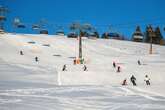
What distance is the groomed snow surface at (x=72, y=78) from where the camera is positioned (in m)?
23.4

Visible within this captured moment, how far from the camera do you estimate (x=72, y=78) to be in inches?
1625

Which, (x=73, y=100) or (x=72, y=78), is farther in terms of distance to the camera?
(x=72, y=78)

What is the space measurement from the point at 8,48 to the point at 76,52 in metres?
12.9

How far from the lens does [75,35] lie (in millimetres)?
90125

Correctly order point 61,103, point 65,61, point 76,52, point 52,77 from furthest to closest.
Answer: point 76,52 < point 65,61 < point 52,77 < point 61,103

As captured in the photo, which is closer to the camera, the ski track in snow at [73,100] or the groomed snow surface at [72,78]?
the ski track in snow at [73,100]

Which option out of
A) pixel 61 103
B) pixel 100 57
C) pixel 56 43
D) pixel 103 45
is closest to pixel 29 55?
pixel 100 57

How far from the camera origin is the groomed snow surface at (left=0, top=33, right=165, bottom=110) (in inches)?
920

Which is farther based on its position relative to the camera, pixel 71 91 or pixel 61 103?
pixel 71 91

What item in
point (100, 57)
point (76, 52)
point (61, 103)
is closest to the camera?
point (61, 103)

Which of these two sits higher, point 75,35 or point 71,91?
point 75,35

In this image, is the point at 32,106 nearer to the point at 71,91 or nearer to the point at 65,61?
the point at 71,91

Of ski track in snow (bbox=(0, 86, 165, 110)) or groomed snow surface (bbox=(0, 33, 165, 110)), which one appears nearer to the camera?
ski track in snow (bbox=(0, 86, 165, 110))

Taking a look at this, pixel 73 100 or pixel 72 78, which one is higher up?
→ pixel 72 78
